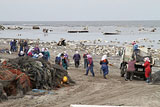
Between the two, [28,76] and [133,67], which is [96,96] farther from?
[133,67]

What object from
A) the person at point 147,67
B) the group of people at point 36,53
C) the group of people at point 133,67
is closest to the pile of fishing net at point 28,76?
the group of people at point 133,67

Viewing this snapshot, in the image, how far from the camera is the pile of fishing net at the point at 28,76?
11430 millimetres

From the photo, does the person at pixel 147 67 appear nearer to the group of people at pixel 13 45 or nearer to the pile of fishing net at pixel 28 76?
the pile of fishing net at pixel 28 76

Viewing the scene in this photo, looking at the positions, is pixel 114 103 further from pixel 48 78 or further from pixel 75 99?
pixel 48 78

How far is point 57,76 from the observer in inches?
544

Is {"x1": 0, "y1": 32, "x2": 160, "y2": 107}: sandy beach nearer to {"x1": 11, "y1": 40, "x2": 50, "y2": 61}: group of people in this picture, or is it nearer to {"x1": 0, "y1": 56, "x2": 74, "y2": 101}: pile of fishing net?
{"x1": 0, "y1": 56, "x2": 74, "y2": 101}: pile of fishing net

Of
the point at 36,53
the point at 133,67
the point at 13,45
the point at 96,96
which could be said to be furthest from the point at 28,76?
the point at 13,45

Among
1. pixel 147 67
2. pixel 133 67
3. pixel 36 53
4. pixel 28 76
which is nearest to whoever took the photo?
pixel 28 76

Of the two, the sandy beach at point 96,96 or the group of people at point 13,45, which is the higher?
the group of people at point 13,45

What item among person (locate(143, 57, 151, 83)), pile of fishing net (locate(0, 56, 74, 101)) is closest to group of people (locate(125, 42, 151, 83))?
person (locate(143, 57, 151, 83))

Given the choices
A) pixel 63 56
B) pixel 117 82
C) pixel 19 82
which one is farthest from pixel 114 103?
pixel 63 56

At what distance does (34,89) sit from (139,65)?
6.03m

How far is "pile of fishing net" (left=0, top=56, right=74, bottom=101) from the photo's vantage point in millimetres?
11430

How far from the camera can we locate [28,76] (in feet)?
41.4
